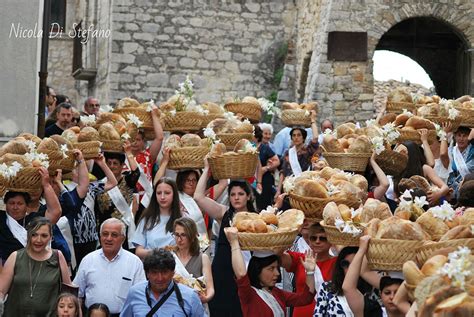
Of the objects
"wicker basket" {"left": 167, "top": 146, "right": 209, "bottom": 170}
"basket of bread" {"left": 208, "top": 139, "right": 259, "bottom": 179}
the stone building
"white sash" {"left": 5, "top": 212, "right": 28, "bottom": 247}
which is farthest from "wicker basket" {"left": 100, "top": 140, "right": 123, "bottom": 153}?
the stone building

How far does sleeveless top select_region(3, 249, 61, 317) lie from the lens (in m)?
8.82

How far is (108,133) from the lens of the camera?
11.6 m

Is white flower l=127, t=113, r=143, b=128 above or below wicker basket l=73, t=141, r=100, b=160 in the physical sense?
above

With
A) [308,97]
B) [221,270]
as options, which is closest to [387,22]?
[308,97]

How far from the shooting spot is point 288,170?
48.1ft

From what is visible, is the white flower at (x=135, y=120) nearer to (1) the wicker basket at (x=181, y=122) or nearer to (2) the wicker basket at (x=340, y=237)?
(1) the wicker basket at (x=181, y=122)

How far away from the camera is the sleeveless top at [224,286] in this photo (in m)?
9.34

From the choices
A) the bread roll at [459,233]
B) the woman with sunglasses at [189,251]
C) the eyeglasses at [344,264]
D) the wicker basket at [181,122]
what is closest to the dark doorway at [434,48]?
the wicker basket at [181,122]

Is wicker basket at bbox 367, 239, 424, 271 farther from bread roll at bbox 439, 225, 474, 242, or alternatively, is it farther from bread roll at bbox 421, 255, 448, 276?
bread roll at bbox 421, 255, 448, 276

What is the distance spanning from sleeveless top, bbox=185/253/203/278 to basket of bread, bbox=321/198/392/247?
127 cm

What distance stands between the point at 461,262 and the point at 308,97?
15.4 meters

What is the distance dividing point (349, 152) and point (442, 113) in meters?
1.99

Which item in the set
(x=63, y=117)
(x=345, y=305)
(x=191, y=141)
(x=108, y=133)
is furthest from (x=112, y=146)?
(x=345, y=305)

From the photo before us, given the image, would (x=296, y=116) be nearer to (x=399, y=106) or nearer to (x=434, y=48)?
(x=399, y=106)
